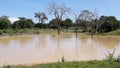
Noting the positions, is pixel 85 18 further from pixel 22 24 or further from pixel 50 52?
pixel 50 52

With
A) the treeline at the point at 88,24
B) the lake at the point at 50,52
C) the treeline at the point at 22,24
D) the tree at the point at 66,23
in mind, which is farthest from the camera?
the tree at the point at 66,23

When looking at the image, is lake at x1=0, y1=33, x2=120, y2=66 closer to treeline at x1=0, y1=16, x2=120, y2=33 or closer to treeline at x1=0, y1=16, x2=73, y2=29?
treeline at x1=0, y1=16, x2=120, y2=33

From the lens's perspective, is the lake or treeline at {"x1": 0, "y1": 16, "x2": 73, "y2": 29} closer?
the lake

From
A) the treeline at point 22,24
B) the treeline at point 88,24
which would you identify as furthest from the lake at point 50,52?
the treeline at point 22,24

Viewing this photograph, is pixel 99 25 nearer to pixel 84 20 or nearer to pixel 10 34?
pixel 84 20

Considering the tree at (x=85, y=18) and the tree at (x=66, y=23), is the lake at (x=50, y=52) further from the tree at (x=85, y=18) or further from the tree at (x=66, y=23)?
the tree at (x=66, y=23)

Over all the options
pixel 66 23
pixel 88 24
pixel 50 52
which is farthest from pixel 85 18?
pixel 50 52

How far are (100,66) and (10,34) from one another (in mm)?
26652

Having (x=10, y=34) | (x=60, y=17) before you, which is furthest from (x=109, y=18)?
(x=10, y=34)

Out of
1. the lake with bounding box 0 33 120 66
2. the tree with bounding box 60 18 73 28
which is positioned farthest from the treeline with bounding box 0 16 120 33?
the lake with bounding box 0 33 120 66

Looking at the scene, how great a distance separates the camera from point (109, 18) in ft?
129

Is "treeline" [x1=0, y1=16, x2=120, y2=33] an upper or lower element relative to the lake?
upper

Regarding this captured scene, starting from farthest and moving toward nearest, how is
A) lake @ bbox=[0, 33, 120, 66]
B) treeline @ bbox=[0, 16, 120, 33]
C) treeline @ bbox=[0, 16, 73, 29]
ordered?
treeline @ bbox=[0, 16, 73, 29], treeline @ bbox=[0, 16, 120, 33], lake @ bbox=[0, 33, 120, 66]

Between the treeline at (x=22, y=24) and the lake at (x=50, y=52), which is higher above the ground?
the treeline at (x=22, y=24)
